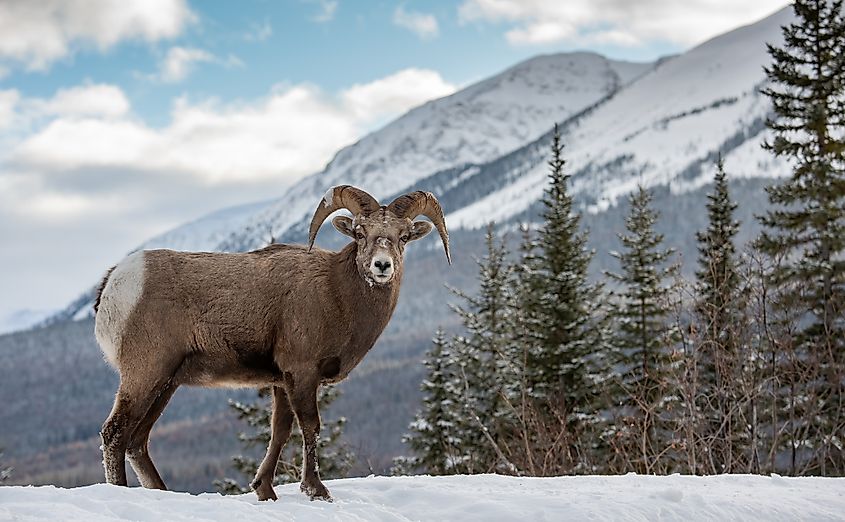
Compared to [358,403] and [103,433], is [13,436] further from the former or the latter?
[103,433]

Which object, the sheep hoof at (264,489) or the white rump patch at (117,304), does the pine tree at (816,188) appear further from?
the white rump patch at (117,304)

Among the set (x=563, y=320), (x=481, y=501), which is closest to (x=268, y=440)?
(x=563, y=320)

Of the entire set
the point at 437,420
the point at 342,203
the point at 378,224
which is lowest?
the point at 437,420

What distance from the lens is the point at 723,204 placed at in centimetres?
2330

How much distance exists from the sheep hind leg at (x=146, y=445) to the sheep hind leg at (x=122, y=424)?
10cm

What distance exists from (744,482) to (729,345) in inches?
360

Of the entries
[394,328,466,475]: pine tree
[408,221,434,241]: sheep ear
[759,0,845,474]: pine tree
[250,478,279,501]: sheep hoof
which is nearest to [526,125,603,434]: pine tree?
[394,328,466,475]: pine tree

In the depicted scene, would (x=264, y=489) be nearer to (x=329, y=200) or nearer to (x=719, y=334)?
(x=329, y=200)

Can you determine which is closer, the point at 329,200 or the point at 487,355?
the point at 329,200

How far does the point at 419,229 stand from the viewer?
7.80 metres

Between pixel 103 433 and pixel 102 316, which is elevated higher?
pixel 102 316

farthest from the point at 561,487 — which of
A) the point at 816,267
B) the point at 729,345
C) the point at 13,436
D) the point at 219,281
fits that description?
the point at 13,436

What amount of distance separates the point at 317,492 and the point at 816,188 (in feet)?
58.0

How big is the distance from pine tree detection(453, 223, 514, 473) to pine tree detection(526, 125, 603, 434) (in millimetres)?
954
